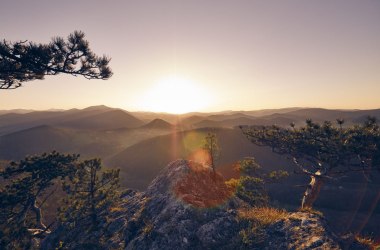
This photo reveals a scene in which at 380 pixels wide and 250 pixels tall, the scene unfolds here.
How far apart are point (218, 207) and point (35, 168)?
62.8ft

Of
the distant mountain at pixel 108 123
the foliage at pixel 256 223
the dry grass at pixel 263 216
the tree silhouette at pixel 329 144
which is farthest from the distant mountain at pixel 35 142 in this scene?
the foliage at pixel 256 223

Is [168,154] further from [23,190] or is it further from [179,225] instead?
[179,225]

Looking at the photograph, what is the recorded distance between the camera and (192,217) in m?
18.6

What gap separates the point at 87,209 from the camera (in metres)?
27.0

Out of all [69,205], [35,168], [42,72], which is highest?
[42,72]

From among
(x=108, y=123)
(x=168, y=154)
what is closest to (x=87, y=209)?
(x=168, y=154)

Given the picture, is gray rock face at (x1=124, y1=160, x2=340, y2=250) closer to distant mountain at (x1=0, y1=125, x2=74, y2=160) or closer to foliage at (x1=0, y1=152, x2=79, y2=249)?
foliage at (x1=0, y1=152, x2=79, y2=249)

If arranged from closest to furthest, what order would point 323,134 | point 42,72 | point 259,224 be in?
point 259,224 → point 42,72 → point 323,134

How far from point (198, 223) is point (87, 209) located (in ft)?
46.1

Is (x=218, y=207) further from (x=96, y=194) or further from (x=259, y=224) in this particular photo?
→ (x=96, y=194)

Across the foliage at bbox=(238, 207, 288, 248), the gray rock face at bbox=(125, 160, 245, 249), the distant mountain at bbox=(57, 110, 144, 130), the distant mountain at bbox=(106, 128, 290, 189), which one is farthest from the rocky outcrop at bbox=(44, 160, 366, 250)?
the distant mountain at bbox=(57, 110, 144, 130)

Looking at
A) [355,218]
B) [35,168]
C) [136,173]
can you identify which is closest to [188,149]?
[136,173]

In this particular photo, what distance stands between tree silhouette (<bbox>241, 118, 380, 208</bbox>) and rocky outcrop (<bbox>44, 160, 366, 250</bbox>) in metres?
9.10

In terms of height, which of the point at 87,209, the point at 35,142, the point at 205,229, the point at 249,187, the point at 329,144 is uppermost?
the point at 329,144
